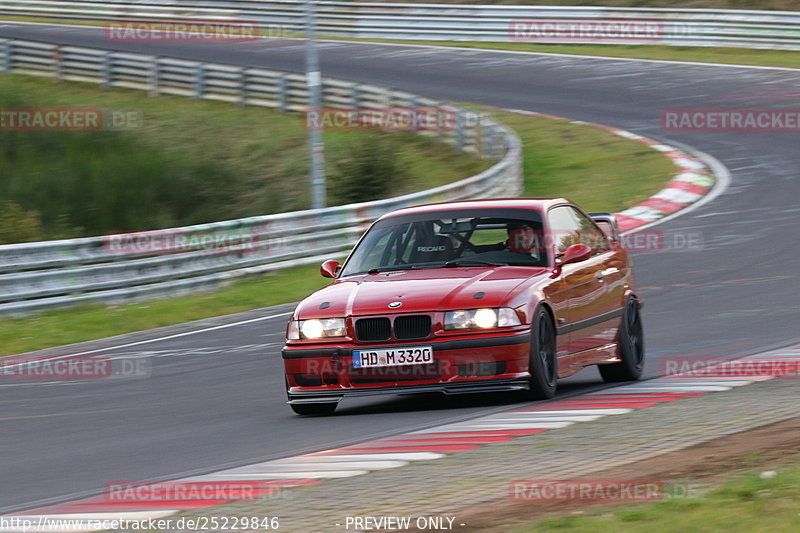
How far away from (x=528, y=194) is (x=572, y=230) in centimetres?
1384

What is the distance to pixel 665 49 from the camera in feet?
131

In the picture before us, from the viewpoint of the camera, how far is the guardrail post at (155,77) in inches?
1496

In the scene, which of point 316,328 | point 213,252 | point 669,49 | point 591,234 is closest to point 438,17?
point 669,49

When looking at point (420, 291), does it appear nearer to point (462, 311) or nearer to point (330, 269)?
point (462, 311)

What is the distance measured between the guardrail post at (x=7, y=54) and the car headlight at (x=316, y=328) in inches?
1356

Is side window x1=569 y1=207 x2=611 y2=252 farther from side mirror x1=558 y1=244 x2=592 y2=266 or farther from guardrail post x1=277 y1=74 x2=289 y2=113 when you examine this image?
guardrail post x1=277 y1=74 x2=289 y2=113

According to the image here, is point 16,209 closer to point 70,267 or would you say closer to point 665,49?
point 70,267

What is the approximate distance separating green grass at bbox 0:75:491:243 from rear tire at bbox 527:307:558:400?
42.6ft

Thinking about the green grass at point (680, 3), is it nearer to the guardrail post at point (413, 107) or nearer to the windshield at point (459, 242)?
the guardrail post at point (413, 107)

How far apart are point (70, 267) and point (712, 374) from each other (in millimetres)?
9379

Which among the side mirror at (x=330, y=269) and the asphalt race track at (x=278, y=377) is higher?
the side mirror at (x=330, y=269)

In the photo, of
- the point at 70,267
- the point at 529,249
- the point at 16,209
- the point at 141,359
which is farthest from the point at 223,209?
the point at 529,249

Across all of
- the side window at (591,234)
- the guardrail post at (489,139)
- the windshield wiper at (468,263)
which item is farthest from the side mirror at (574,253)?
the guardrail post at (489,139)

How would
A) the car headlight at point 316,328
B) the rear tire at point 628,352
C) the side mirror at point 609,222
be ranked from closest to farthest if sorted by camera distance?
the car headlight at point 316,328, the rear tire at point 628,352, the side mirror at point 609,222
